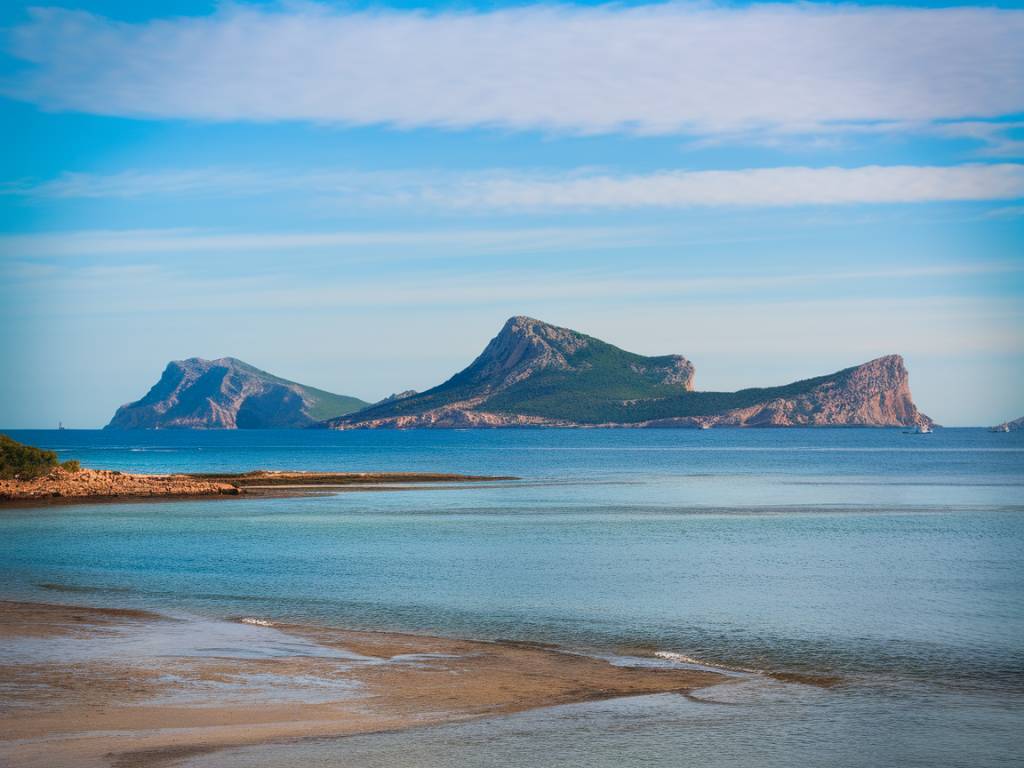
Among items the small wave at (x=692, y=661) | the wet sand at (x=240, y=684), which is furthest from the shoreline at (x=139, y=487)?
the small wave at (x=692, y=661)

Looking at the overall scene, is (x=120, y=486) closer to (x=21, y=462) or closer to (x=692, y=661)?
(x=21, y=462)

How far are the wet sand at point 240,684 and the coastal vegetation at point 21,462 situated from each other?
52.6 m

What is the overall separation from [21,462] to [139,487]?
8081mm

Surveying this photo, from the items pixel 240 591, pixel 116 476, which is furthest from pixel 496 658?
pixel 116 476

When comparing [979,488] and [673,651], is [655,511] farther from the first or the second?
[673,651]

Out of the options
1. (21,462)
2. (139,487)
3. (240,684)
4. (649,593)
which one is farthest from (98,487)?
(240,684)

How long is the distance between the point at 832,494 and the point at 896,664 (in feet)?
209

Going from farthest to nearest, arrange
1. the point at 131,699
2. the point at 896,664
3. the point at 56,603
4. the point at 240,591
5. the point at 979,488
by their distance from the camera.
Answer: the point at 979,488 → the point at 240,591 → the point at 56,603 → the point at 896,664 → the point at 131,699

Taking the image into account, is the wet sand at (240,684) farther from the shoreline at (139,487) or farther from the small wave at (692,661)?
the shoreline at (139,487)

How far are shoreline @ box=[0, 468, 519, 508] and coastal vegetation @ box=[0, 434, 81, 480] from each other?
0.74m

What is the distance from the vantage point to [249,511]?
6775 cm

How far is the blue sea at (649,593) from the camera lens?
16.6m

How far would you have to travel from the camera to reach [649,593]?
107 ft

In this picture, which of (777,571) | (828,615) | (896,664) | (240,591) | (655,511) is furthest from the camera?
(655,511)
